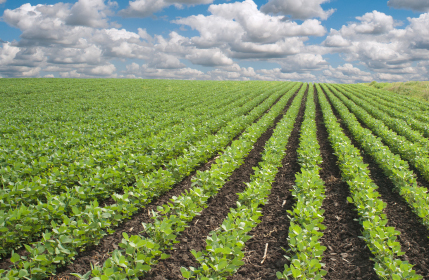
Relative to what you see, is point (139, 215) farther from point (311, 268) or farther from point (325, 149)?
point (325, 149)

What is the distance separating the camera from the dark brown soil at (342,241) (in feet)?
12.1

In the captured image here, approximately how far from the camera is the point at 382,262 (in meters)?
3.46

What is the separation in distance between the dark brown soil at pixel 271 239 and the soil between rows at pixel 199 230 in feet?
2.48

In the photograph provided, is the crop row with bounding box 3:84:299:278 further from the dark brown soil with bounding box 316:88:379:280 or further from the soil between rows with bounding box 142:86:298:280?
the dark brown soil with bounding box 316:88:379:280

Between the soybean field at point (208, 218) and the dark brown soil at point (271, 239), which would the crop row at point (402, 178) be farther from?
the dark brown soil at point (271, 239)

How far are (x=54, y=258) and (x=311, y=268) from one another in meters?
3.46

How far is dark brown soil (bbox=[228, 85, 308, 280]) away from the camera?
367 centimetres

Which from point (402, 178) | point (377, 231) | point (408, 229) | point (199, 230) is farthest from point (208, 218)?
point (402, 178)

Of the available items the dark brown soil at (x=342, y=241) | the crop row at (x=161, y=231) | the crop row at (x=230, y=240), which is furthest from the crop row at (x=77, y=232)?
the dark brown soil at (x=342, y=241)

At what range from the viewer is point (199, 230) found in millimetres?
4535

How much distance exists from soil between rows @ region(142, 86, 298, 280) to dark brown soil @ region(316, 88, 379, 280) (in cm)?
203

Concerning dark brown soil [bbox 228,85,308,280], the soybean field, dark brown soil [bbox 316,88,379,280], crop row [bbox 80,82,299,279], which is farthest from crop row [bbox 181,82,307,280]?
dark brown soil [bbox 316,88,379,280]

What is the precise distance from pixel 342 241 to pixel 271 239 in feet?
4.32

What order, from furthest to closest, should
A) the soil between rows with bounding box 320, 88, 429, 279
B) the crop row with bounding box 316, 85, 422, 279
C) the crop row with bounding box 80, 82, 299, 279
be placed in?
the soil between rows with bounding box 320, 88, 429, 279, the crop row with bounding box 316, 85, 422, 279, the crop row with bounding box 80, 82, 299, 279
